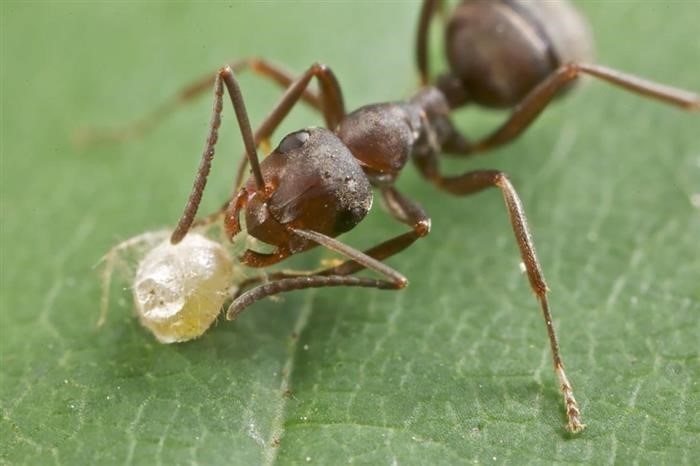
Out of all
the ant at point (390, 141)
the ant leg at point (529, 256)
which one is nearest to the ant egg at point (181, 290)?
the ant at point (390, 141)

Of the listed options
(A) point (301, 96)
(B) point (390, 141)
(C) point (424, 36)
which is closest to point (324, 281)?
(B) point (390, 141)

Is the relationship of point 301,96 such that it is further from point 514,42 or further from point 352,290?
point 514,42

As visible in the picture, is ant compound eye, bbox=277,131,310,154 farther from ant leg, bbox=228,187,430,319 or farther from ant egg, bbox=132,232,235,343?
ant egg, bbox=132,232,235,343

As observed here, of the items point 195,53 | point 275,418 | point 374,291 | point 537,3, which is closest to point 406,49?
point 537,3

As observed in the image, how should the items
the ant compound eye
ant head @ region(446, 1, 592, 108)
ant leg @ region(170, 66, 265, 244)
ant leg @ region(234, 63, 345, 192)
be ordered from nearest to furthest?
1. ant leg @ region(170, 66, 265, 244)
2. the ant compound eye
3. ant leg @ region(234, 63, 345, 192)
4. ant head @ region(446, 1, 592, 108)

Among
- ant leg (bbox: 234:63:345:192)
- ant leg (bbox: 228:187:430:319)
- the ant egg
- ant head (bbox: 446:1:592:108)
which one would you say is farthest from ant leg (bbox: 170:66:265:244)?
ant head (bbox: 446:1:592:108)

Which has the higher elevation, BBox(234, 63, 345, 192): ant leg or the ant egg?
BBox(234, 63, 345, 192): ant leg
